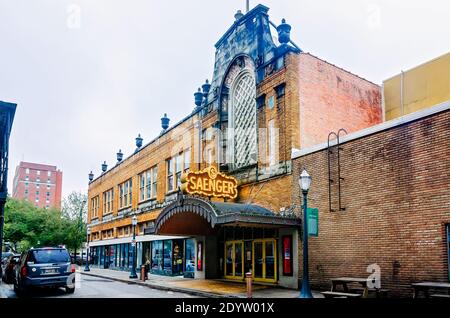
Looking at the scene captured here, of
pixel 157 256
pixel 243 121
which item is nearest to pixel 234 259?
pixel 243 121

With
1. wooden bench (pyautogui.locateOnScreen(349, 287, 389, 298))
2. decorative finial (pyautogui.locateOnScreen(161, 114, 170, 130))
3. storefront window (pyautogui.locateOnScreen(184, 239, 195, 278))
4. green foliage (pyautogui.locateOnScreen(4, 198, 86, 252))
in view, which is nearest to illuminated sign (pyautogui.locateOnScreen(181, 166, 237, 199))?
storefront window (pyautogui.locateOnScreen(184, 239, 195, 278))

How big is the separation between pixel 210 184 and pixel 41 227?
4853cm

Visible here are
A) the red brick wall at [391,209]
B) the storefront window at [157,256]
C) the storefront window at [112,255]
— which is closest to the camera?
the red brick wall at [391,209]

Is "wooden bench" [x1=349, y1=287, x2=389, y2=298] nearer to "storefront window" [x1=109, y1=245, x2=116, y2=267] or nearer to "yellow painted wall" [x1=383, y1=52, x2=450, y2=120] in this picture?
"yellow painted wall" [x1=383, y1=52, x2=450, y2=120]

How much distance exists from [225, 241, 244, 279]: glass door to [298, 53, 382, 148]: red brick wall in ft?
20.2

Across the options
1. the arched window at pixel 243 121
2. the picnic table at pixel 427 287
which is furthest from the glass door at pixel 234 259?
the picnic table at pixel 427 287

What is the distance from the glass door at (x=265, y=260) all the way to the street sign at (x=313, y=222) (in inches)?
146

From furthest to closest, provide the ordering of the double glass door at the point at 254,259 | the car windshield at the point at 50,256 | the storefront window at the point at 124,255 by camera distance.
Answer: the storefront window at the point at 124,255, the double glass door at the point at 254,259, the car windshield at the point at 50,256

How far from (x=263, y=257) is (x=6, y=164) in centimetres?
1070

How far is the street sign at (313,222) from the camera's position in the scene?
14742mm

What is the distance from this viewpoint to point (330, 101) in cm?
1973

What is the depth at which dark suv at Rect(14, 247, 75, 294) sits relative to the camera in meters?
14.7

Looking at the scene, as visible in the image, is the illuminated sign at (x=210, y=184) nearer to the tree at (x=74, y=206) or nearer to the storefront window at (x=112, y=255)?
the storefront window at (x=112, y=255)

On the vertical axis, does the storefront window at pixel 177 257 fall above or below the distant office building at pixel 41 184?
below
